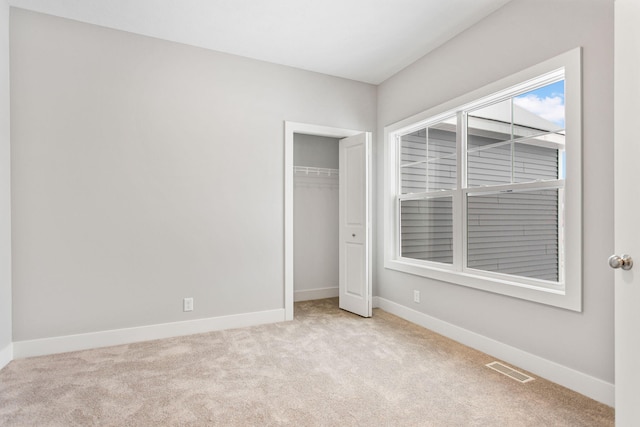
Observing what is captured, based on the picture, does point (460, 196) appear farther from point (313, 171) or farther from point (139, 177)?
point (139, 177)

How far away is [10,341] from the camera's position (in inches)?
105

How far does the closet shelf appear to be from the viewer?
446 centimetres

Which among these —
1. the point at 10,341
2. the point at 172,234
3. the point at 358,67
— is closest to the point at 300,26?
the point at 358,67

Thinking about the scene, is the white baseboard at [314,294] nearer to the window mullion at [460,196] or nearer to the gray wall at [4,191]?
the window mullion at [460,196]

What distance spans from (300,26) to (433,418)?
307cm

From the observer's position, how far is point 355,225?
3.96 meters

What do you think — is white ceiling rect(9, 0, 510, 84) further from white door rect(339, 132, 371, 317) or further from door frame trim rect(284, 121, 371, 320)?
white door rect(339, 132, 371, 317)

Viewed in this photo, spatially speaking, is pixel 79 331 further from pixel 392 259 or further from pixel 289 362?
pixel 392 259

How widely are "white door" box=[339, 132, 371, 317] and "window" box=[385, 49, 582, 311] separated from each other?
1.37 feet

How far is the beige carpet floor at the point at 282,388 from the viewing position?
1907 millimetres

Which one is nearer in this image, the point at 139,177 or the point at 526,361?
the point at 526,361

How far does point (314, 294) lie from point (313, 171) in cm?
166

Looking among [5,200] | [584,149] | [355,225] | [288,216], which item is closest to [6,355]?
[5,200]

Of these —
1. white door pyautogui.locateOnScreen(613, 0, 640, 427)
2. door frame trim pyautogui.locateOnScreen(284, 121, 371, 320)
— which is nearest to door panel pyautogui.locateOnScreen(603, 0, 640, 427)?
white door pyautogui.locateOnScreen(613, 0, 640, 427)
